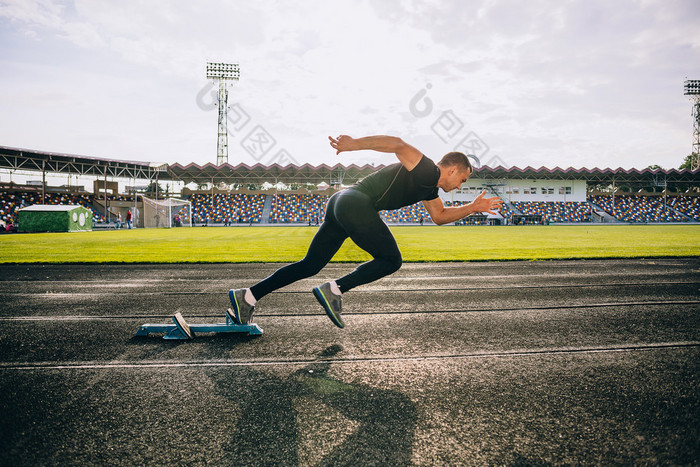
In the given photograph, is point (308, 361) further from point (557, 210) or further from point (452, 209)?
point (557, 210)

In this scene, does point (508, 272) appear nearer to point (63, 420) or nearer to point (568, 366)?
point (568, 366)

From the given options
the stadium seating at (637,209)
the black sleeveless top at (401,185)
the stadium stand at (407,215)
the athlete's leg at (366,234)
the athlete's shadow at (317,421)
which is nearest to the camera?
the athlete's shadow at (317,421)

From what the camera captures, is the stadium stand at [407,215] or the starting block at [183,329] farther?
the stadium stand at [407,215]

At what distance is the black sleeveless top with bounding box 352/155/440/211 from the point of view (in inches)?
123

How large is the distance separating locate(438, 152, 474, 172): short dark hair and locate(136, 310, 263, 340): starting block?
2.45 metres

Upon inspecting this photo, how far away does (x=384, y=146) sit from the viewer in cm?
297

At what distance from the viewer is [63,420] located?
6.80 feet

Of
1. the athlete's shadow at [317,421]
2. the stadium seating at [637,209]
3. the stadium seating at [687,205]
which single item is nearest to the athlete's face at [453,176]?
the athlete's shadow at [317,421]

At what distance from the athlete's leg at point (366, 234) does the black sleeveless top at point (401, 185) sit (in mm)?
109

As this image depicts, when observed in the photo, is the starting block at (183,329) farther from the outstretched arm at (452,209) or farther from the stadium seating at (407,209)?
the stadium seating at (407,209)

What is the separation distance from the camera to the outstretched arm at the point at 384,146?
2984 mm

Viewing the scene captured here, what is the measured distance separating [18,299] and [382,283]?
18.6 feet

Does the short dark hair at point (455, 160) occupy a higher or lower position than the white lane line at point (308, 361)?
higher

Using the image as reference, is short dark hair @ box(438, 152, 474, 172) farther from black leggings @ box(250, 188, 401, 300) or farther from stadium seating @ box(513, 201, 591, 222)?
stadium seating @ box(513, 201, 591, 222)
